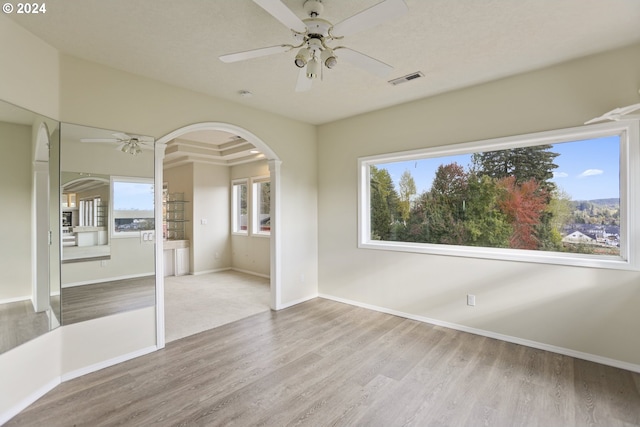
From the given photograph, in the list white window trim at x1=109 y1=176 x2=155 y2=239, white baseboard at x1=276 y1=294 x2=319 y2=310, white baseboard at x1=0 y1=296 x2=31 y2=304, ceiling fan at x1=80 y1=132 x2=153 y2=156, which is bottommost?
white baseboard at x1=276 y1=294 x2=319 y2=310

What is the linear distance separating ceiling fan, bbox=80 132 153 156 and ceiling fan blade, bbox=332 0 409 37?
226cm

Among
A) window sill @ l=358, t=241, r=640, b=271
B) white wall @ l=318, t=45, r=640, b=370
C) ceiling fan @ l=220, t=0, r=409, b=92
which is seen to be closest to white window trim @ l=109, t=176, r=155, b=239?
ceiling fan @ l=220, t=0, r=409, b=92

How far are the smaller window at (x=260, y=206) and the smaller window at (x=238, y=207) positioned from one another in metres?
0.53

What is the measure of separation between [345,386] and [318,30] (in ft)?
8.86

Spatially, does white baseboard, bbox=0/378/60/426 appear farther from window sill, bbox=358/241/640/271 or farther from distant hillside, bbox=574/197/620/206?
distant hillside, bbox=574/197/620/206

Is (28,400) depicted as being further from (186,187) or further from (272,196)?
(186,187)

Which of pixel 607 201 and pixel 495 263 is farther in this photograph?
pixel 495 263

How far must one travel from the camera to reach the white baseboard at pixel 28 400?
2.09 meters

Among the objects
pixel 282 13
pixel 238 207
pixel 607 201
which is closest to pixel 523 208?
pixel 607 201

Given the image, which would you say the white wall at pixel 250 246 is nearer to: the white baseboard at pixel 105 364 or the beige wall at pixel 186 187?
the beige wall at pixel 186 187

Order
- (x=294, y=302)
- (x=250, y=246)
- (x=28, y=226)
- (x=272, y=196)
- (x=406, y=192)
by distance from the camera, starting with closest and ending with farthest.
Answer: (x=28, y=226) → (x=406, y=192) → (x=272, y=196) → (x=294, y=302) → (x=250, y=246)

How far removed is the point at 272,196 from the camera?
174 inches

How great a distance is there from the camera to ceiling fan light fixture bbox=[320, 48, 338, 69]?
79.9 inches

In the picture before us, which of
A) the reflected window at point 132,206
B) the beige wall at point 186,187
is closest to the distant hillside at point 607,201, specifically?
the reflected window at point 132,206
